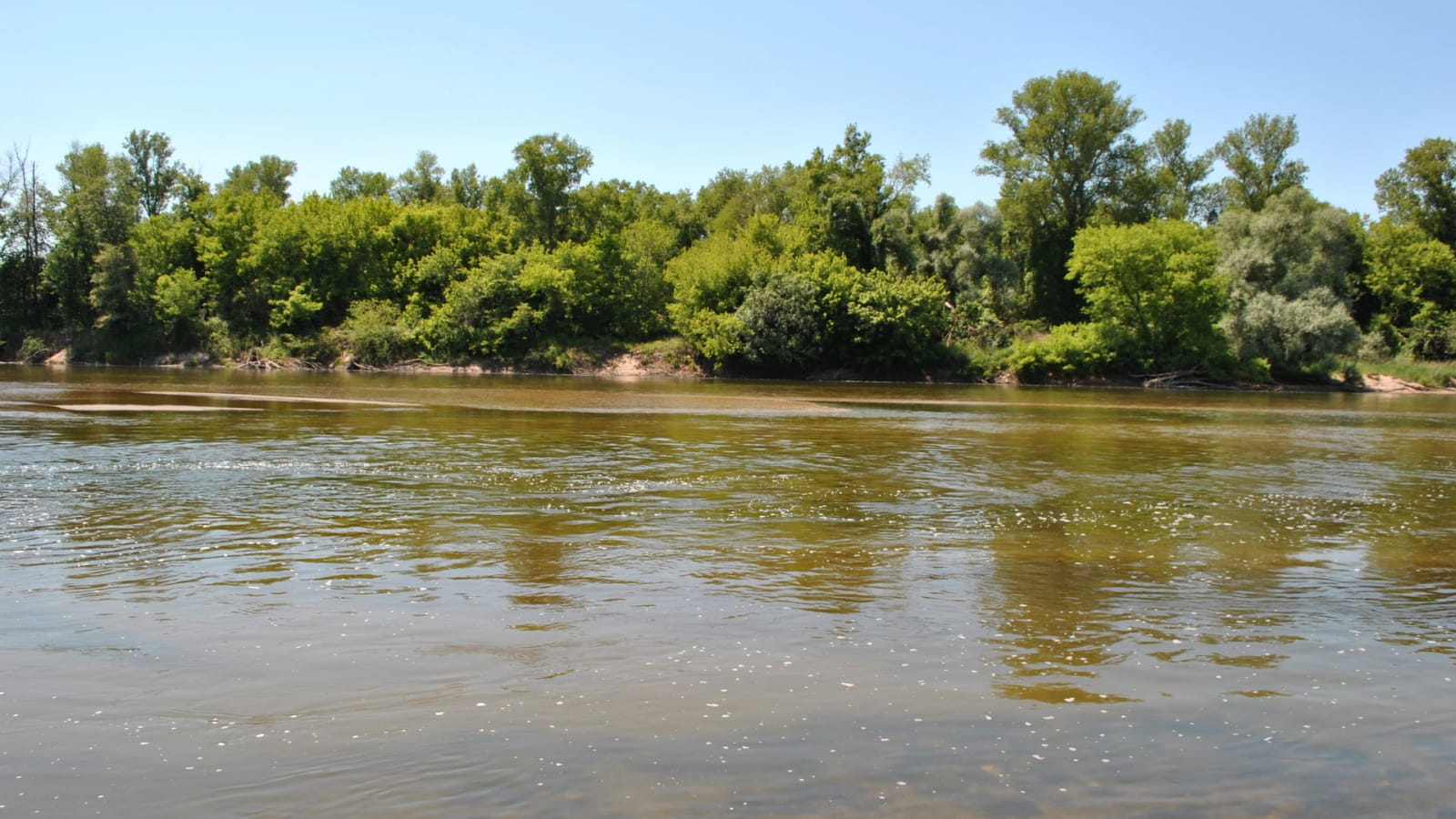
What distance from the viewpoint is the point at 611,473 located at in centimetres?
1897

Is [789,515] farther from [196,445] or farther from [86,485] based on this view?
[196,445]

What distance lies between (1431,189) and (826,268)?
52173 mm

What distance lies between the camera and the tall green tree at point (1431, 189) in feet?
276

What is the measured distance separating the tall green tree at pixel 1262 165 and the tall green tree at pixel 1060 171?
51.6ft

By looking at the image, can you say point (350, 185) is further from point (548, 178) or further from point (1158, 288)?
point (1158, 288)

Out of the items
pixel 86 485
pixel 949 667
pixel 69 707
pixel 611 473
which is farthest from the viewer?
pixel 611 473

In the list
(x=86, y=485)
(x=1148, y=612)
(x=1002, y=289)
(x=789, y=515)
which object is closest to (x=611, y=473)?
(x=789, y=515)

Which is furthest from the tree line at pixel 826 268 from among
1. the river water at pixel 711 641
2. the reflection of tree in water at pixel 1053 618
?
the reflection of tree in water at pixel 1053 618

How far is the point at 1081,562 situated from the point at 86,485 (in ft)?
48.0

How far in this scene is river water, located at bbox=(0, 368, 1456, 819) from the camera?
5.73m

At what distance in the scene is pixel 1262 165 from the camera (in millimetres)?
93125

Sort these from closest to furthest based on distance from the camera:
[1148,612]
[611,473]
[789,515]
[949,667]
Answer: [949,667] < [1148,612] < [789,515] < [611,473]

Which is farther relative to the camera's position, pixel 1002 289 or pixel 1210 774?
pixel 1002 289

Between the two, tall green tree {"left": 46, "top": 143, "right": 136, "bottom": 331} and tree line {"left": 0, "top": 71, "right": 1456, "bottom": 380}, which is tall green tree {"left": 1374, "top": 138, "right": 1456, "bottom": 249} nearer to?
tree line {"left": 0, "top": 71, "right": 1456, "bottom": 380}
